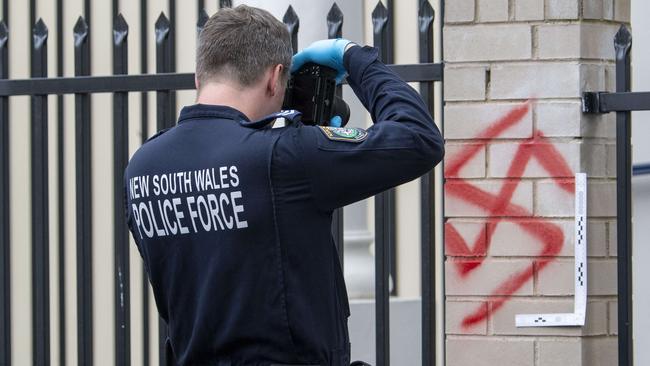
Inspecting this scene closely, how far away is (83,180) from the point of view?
393 centimetres

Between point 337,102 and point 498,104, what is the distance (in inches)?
29.2

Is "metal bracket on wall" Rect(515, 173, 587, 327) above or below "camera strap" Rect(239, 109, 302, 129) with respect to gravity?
below

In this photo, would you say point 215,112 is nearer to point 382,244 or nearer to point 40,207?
point 382,244

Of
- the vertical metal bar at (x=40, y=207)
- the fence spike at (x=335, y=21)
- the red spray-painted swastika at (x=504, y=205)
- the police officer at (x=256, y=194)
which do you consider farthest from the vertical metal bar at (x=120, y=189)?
the police officer at (x=256, y=194)

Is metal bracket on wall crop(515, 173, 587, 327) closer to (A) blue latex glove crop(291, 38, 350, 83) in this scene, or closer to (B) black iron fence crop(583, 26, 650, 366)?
(B) black iron fence crop(583, 26, 650, 366)

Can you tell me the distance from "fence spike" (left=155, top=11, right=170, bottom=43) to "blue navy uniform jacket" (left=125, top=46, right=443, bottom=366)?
47.5 inches

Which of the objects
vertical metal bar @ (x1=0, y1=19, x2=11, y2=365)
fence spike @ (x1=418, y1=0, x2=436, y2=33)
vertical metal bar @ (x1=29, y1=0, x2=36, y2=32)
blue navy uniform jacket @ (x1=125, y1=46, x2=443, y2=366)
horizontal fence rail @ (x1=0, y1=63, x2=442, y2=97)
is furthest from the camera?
vertical metal bar @ (x1=29, y1=0, x2=36, y2=32)

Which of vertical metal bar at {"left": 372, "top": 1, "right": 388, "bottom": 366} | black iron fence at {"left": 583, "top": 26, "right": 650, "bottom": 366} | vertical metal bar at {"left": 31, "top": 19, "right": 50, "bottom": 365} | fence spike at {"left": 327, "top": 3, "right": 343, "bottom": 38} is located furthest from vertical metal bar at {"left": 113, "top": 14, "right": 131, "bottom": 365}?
black iron fence at {"left": 583, "top": 26, "right": 650, "bottom": 366}

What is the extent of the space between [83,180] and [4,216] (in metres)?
0.33

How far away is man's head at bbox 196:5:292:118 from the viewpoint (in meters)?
2.63

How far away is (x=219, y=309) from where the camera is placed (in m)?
2.59

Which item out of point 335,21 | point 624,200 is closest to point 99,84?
point 335,21

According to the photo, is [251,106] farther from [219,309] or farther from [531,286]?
[531,286]

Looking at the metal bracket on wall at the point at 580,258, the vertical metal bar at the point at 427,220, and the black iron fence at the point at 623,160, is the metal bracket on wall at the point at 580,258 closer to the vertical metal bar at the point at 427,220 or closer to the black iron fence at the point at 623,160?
the black iron fence at the point at 623,160
